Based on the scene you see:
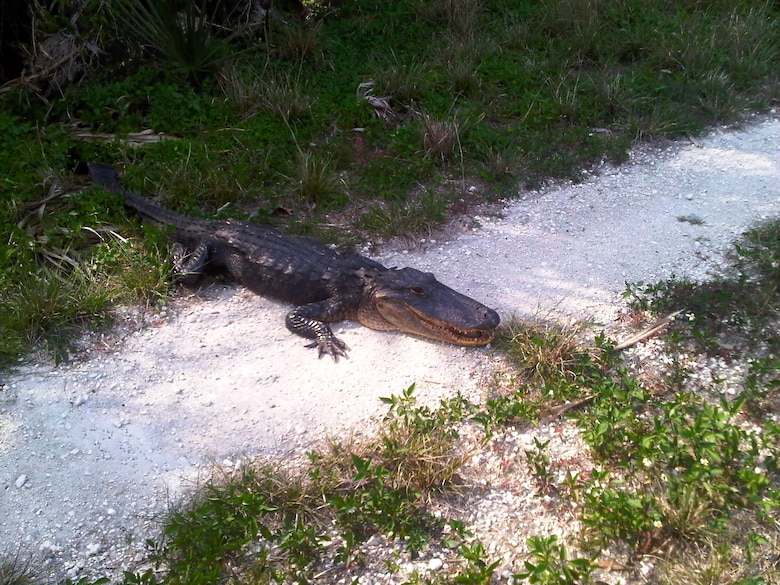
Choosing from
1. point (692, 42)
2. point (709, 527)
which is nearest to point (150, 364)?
point (709, 527)

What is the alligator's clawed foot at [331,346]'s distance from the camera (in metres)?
4.46

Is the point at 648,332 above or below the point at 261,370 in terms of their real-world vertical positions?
above

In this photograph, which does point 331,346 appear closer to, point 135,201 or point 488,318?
point 488,318

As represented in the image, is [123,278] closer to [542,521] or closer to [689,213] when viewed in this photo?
[542,521]

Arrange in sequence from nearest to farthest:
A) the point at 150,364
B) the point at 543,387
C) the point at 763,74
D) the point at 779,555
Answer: the point at 779,555 → the point at 543,387 → the point at 150,364 → the point at 763,74

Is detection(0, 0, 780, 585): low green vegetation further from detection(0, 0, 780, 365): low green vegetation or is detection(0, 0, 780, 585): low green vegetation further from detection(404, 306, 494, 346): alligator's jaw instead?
detection(404, 306, 494, 346): alligator's jaw

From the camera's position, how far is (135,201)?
221 inches

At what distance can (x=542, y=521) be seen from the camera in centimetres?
327

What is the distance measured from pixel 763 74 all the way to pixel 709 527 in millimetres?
6922

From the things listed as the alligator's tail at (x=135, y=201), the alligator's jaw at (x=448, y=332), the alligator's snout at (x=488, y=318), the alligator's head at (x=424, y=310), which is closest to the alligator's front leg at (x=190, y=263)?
the alligator's tail at (x=135, y=201)

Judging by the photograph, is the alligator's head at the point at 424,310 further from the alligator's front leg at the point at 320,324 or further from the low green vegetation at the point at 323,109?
the low green vegetation at the point at 323,109

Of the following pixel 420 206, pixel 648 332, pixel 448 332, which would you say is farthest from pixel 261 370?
pixel 648 332

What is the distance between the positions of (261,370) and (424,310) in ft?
3.99

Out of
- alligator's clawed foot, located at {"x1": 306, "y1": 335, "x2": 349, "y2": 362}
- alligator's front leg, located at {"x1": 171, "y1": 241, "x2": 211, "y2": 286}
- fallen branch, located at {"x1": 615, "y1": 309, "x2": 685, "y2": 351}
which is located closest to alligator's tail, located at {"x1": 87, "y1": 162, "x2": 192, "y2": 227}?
alligator's front leg, located at {"x1": 171, "y1": 241, "x2": 211, "y2": 286}
